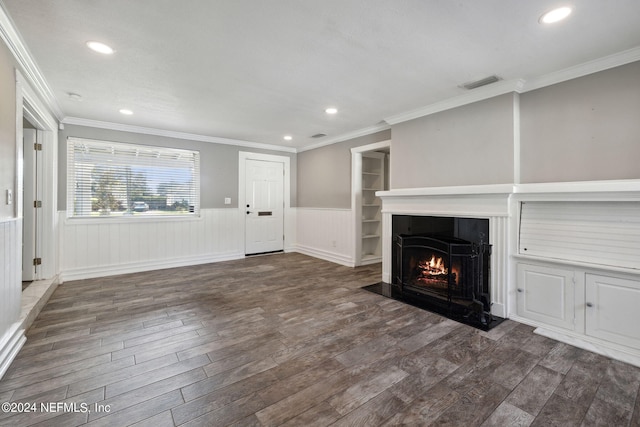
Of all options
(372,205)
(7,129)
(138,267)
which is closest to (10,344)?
(7,129)

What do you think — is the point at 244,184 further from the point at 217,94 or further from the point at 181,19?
the point at 181,19

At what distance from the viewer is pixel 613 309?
2346 millimetres

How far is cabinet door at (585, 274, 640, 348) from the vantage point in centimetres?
226

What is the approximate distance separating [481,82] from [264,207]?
4511mm

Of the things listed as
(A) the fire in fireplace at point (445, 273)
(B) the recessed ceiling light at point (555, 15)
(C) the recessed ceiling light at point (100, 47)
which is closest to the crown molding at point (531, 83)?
(B) the recessed ceiling light at point (555, 15)

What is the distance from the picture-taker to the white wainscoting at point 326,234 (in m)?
5.33

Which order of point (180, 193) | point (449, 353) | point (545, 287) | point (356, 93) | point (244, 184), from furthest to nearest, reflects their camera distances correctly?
1. point (244, 184)
2. point (180, 193)
3. point (356, 93)
4. point (545, 287)
5. point (449, 353)

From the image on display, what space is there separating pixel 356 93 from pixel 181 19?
1.88 metres

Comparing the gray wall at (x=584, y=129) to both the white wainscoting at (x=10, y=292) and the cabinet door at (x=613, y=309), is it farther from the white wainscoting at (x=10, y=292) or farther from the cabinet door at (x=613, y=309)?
the white wainscoting at (x=10, y=292)

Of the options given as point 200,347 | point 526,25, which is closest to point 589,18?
point 526,25

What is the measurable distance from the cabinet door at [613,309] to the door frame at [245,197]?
5086 millimetres

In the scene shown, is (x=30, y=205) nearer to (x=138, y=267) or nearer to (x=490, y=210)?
(x=138, y=267)

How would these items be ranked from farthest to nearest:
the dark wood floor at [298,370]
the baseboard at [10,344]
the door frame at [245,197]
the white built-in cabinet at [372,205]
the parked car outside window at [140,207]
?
the door frame at [245,197] < the white built-in cabinet at [372,205] < the parked car outside window at [140,207] < the baseboard at [10,344] < the dark wood floor at [298,370]

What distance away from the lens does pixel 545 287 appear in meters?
2.73
